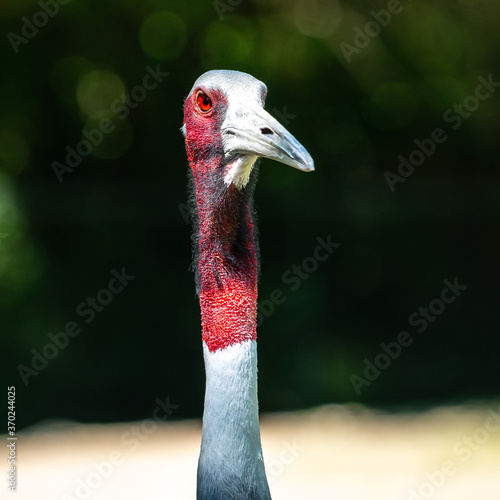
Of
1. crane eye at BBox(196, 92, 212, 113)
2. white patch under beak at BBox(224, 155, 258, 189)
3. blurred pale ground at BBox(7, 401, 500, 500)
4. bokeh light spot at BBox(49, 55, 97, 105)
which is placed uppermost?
crane eye at BBox(196, 92, 212, 113)

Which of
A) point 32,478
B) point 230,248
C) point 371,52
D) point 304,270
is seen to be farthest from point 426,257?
point 230,248

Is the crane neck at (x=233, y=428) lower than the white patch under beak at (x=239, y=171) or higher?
lower

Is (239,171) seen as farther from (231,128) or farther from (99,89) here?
(99,89)

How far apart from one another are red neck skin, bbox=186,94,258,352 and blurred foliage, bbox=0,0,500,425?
415cm

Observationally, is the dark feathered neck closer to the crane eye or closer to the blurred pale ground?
the crane eye

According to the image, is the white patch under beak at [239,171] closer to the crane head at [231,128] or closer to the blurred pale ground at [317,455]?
the crane head at [231,128]

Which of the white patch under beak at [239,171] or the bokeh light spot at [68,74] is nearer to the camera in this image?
the white patch under beak at [239,171]

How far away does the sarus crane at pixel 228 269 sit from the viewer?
2.58 meters

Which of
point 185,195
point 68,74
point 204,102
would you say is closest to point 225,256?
point 204,102

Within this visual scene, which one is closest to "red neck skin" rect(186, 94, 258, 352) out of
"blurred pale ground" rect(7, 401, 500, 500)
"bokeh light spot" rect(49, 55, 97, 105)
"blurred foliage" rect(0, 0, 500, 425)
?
"blurred pale ground" rect(7, 401, 500, 500)

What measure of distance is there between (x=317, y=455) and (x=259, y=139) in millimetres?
4206

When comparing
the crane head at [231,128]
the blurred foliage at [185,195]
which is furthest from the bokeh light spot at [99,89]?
the crane head at [231,128]

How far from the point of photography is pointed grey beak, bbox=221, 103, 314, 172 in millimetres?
2393

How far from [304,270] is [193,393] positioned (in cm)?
146
